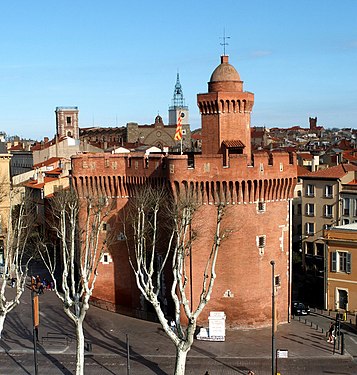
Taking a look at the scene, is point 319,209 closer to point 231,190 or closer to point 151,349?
point 231,190

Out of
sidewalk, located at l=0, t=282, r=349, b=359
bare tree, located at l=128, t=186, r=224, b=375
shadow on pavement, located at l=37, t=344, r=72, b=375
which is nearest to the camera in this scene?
bare tree, located at l=128, t=186, r=224, b=375

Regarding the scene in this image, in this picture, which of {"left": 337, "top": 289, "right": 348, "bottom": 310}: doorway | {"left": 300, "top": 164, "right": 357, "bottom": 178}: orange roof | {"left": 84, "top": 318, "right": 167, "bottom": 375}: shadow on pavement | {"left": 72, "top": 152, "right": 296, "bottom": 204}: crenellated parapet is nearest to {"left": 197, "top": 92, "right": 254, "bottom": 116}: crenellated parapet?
{"left": 72, "top": 152, "right": 296, "bottom": 204}: crenellated parapet

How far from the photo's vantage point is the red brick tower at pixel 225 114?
4538 cm

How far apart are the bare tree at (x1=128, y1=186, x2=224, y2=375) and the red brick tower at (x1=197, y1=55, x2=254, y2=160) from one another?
19.1 ft

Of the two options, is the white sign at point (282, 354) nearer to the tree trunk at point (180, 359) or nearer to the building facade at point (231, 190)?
the building facade at point (231, 190)

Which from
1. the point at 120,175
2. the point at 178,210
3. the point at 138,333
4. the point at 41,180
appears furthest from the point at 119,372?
the point at 41,180

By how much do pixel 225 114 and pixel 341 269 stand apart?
16.5 meters

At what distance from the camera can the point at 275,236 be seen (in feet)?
151

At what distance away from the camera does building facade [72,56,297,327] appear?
43125 mm

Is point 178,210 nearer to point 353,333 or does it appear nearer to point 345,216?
point 353,333

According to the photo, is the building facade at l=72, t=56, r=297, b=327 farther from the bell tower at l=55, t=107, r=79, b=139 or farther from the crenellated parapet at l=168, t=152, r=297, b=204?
the bell tower at l=55, t=107, r=79, b=139

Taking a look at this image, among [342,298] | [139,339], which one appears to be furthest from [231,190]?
[342,298]

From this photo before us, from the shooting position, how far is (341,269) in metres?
50.5

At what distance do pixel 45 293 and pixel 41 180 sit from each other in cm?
2646
